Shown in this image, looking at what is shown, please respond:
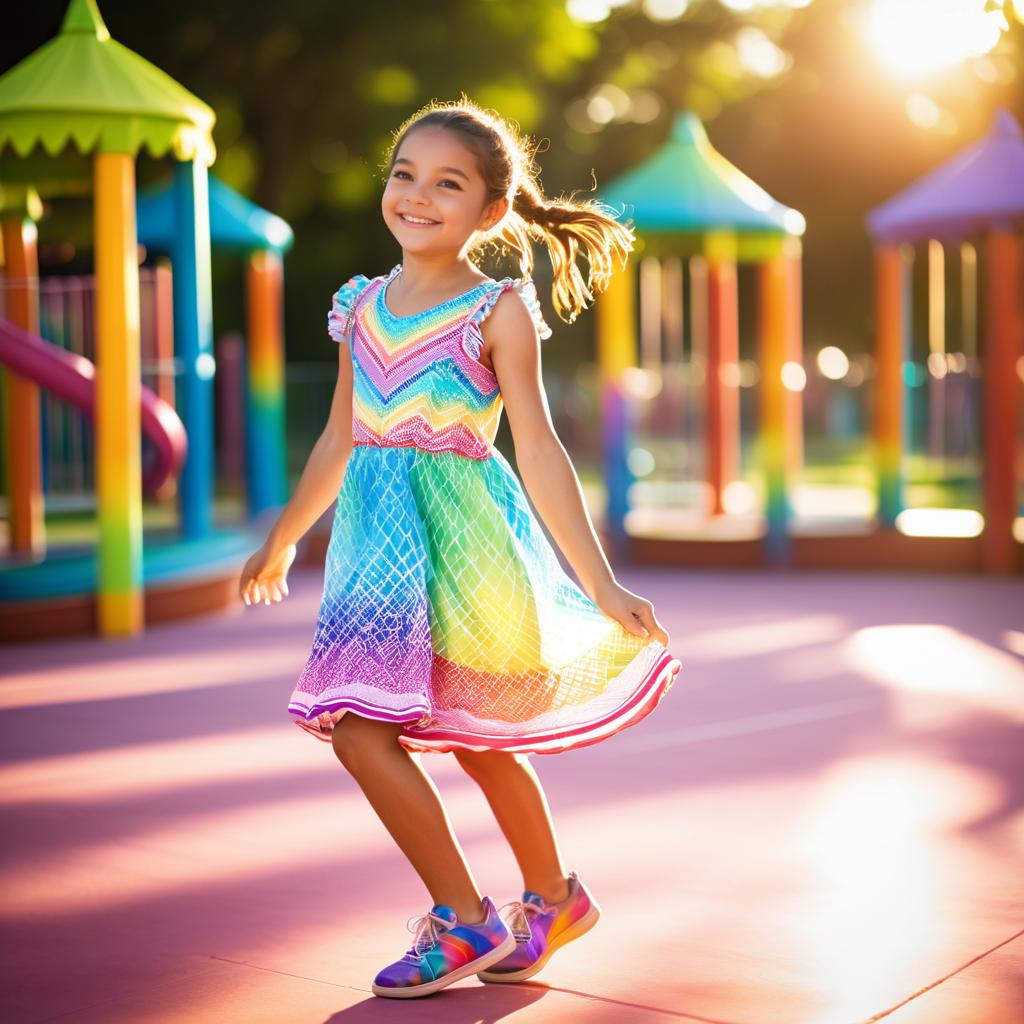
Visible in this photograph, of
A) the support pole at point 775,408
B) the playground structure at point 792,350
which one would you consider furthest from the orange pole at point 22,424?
the support pole at point 775,408

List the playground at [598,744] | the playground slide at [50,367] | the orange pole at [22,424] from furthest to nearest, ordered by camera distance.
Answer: the orange pole at [22,424] < the playground slide at [50,367] < the playground at [598,744]

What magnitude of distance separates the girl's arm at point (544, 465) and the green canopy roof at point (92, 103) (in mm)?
5565

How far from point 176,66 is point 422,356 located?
18.1 metres

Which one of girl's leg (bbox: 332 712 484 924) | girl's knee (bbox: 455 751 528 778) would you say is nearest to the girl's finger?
girl's knee (bbox: 455 751 528 778)

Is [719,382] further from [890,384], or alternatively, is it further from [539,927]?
[539,927]

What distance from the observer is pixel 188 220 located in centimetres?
969

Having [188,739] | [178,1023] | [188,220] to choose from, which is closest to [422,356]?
[178,1023]

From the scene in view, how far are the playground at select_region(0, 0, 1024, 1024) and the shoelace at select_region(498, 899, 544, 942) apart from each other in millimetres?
113

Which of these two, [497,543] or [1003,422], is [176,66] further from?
[497,543]

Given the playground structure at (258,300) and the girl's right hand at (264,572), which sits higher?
the playground structure at (258,300)

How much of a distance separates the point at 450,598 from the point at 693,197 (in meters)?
9.33

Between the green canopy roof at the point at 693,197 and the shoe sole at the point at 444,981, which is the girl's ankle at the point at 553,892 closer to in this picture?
the shoe sole at the point at 444,981

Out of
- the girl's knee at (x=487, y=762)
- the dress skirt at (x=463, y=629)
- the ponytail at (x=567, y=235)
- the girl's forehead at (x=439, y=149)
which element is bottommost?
the girl's knee at (x=487, y=762)

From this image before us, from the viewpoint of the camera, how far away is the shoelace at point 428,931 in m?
3.31
